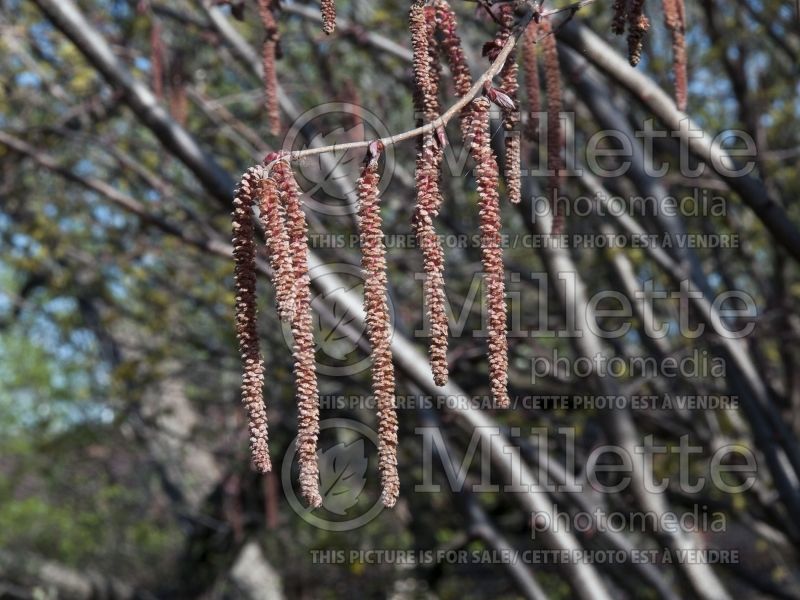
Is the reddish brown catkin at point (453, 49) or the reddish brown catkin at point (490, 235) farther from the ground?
the reddish brown catkin at point (453, 49)

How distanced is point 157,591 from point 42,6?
6.59 m

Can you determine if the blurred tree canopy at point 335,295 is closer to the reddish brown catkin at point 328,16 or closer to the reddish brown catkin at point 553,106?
the reddish brown catkin at point 553,106

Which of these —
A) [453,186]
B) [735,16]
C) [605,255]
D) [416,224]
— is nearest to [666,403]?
[605,255]

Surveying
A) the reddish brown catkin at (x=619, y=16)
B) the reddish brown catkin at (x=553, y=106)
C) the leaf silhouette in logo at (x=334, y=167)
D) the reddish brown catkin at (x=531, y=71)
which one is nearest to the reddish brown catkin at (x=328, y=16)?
the reddish brown catkin at (x=619, y=16)

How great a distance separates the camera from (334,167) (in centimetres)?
425

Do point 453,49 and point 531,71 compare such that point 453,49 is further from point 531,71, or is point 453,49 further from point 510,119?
point 531,71

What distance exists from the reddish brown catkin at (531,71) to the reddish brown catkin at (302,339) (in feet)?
3.56

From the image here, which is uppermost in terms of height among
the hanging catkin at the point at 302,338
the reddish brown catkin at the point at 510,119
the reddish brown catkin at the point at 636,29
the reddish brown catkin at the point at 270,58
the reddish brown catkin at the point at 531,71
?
the reddish brown catkin at the point at 270,58

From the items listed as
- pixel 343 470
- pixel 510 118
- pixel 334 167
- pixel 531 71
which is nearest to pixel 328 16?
pixel 510 118

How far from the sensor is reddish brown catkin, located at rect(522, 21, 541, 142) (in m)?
2.48

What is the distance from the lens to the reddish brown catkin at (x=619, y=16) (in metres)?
2.06

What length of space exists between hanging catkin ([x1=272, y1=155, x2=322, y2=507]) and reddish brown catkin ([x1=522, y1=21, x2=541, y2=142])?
109 centimetres

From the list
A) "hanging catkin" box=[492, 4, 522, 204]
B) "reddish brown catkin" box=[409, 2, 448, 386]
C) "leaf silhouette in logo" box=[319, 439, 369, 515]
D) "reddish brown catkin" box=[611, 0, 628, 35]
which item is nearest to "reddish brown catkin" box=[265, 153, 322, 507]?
"reddish brown catkin" box=[409, 2, 448, 386]

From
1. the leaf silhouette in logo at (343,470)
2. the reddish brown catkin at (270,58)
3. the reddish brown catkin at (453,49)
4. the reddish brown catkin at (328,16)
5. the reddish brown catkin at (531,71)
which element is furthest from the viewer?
the leaf silhouette in logo at (343,470)
